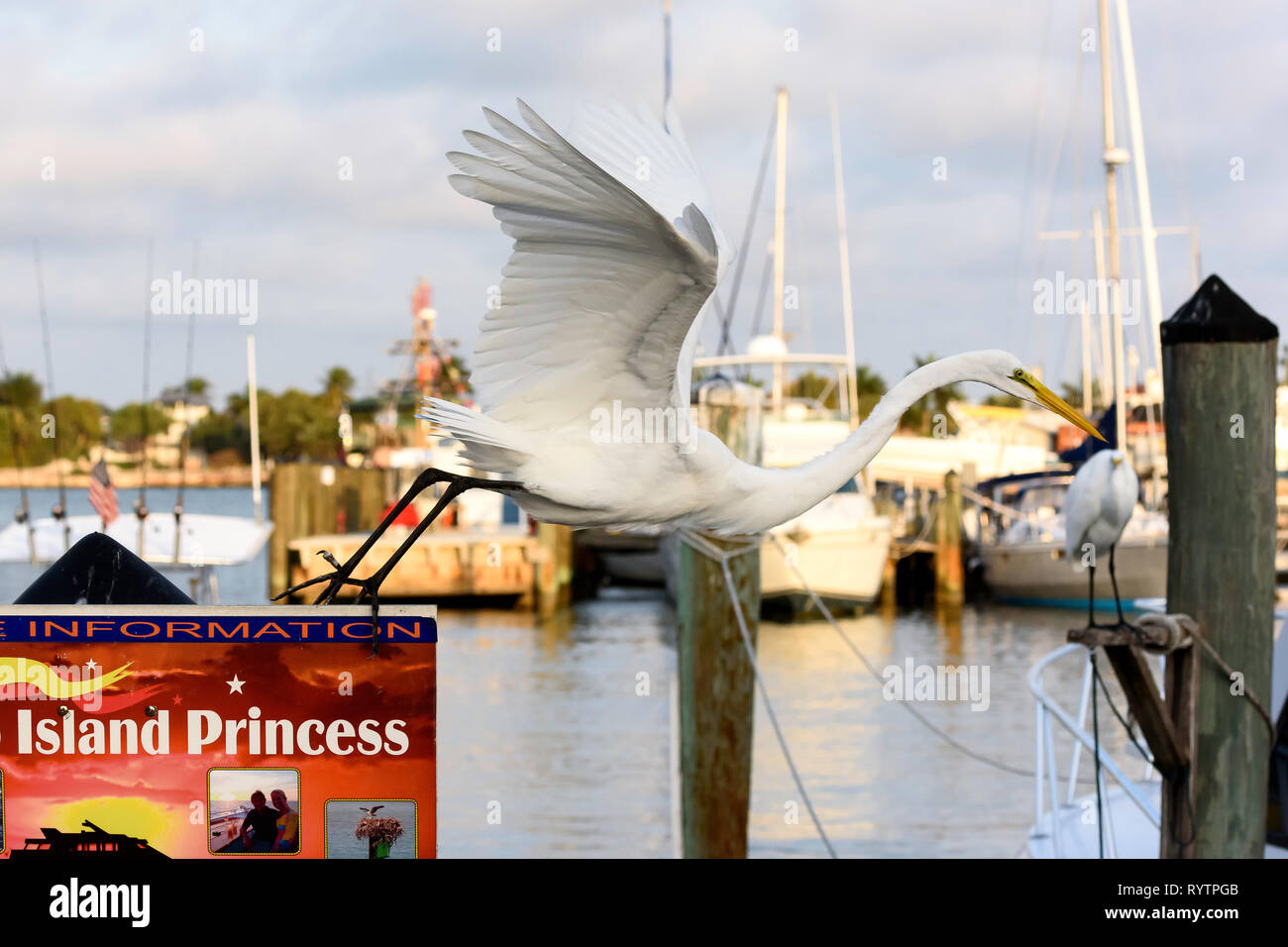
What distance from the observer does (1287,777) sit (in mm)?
7586

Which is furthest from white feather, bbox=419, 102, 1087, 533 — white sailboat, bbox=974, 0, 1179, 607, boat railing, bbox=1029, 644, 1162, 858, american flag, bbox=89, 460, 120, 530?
white sailboat, bbox=974, 0, 1179, 607

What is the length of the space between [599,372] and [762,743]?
42.4ft

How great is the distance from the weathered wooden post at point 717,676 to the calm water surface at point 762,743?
8.70 ft

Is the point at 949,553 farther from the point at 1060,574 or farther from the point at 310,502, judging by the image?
the point at 310,502

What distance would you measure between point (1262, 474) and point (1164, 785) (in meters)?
1.44

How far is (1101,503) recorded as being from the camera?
5.97 m

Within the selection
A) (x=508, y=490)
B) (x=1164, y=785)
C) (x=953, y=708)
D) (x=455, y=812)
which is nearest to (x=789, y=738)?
(x=953, y=708)

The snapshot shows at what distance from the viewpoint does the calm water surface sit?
12523mm

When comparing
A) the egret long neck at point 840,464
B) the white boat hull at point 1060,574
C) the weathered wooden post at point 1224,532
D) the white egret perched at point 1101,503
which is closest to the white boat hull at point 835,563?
the white boat hull at point 1060,574

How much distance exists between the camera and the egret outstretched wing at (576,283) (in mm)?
3350

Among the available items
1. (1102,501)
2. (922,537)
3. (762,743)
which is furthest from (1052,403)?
(922,537)

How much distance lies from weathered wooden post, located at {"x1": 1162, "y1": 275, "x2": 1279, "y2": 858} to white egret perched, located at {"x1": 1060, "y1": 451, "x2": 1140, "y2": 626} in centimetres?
26
